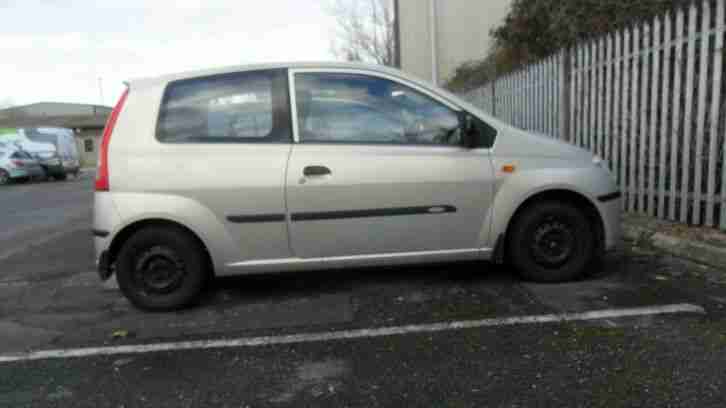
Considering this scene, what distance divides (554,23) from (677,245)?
18.2 feet

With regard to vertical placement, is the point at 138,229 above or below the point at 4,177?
above

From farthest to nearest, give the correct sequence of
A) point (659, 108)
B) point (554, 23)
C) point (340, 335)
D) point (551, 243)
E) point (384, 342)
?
point (554, 23), point (659, 108), point (551, 243), point (340, 335), point (384, 342)

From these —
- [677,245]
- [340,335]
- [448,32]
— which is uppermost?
[448,32]

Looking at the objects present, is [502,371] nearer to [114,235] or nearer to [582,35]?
[114,235]

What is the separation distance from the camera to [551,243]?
4082 mm

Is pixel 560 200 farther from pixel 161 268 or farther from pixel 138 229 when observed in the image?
pixel 138 229

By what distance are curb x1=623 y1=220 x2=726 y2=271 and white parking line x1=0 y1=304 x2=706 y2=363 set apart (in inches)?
42.2

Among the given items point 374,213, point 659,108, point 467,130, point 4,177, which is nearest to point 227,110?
point 374,213

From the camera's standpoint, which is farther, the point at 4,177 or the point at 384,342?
the point at 4,177

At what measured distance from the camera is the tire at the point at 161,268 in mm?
3801

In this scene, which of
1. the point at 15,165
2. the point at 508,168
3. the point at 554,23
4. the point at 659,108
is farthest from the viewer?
the point at 15,165

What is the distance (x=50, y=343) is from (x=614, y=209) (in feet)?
13.7

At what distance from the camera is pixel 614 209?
4113 mm

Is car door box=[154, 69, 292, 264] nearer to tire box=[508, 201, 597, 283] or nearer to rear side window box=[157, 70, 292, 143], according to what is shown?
rear side window box=[157, 70, 292, 143]
